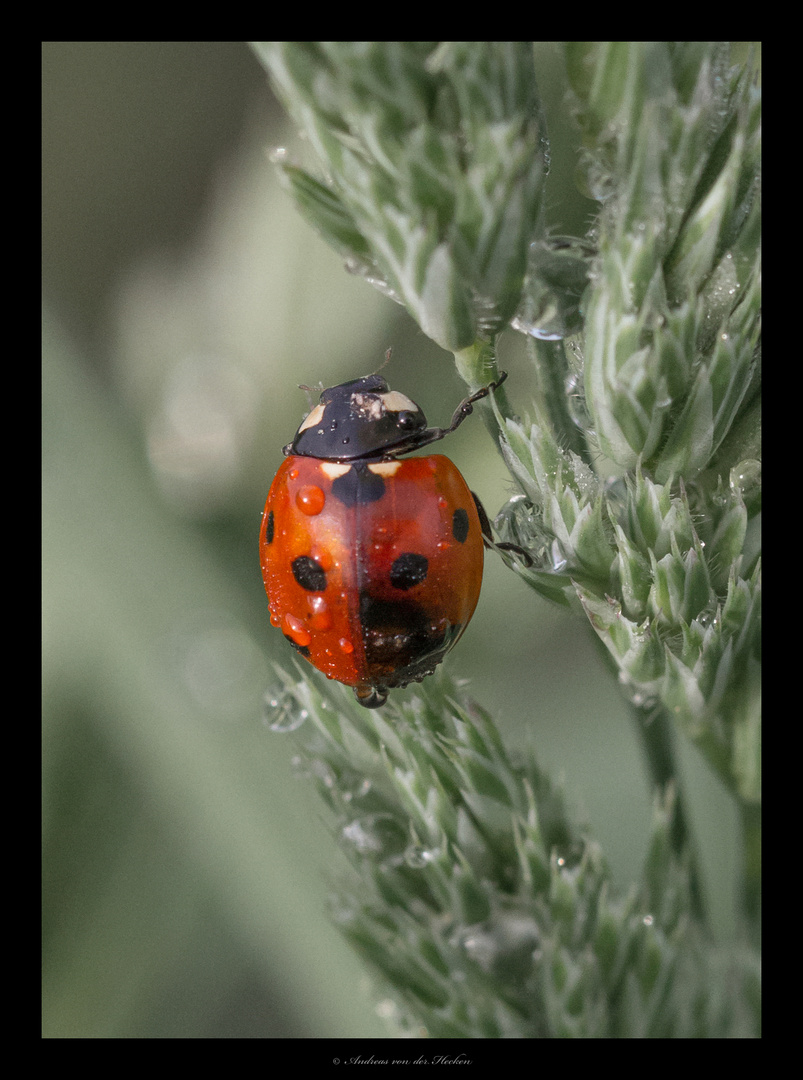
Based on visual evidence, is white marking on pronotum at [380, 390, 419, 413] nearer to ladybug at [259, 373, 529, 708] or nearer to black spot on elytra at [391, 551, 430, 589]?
ladybug at [259, 373, 529, 708]

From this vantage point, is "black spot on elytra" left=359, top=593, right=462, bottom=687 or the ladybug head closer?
"black spot on elytra" left=359, top=593, right=462, bottom=687

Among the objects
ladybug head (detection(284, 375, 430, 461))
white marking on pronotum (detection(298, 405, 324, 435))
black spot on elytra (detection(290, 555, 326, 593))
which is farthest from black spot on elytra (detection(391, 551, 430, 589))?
white marking on pronotum (detection(298, 405, 324, 435))

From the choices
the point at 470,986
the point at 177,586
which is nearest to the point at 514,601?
the point at 177,586

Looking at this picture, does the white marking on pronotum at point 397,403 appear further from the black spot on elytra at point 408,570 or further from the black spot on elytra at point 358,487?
the black spot on elytra at point 408,570

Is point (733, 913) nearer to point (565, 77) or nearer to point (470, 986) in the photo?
point (470, 986)

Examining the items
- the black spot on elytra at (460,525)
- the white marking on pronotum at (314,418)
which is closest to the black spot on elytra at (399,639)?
the black spot on elytra at (460,525)

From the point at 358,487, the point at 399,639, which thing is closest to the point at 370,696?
the point at 399,639
